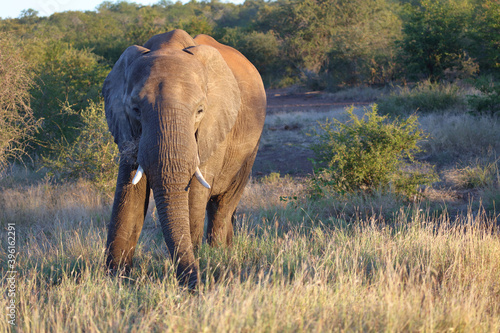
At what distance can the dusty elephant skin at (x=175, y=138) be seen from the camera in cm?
345

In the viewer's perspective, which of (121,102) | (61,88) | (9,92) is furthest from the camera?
(61,88)

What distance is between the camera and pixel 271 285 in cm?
338

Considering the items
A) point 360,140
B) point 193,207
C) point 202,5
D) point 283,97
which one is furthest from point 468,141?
point 202,5

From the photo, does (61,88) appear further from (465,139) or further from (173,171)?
(465,139)

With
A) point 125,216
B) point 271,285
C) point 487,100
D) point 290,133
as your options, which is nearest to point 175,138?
point 125,216

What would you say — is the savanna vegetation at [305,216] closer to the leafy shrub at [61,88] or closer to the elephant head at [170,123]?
the leafy shrub at [61,88]

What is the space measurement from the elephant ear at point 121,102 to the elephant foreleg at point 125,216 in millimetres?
236

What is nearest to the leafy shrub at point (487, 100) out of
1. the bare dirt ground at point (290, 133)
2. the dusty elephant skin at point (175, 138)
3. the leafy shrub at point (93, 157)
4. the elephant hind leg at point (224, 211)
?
the bare dirt ground at point (290, 133)

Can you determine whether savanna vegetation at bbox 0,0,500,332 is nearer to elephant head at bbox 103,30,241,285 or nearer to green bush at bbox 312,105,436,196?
green bush at bbox 312,105,436,196

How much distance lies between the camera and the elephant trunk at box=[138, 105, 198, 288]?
3393mm

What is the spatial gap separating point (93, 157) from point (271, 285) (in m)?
5.37

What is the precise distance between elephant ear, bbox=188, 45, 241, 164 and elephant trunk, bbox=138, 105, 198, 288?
1.35 feet

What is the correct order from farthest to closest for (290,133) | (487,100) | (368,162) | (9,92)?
(290,133) → (487,100) → (9,92) → (368,162)

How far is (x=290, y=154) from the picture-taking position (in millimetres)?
11227
